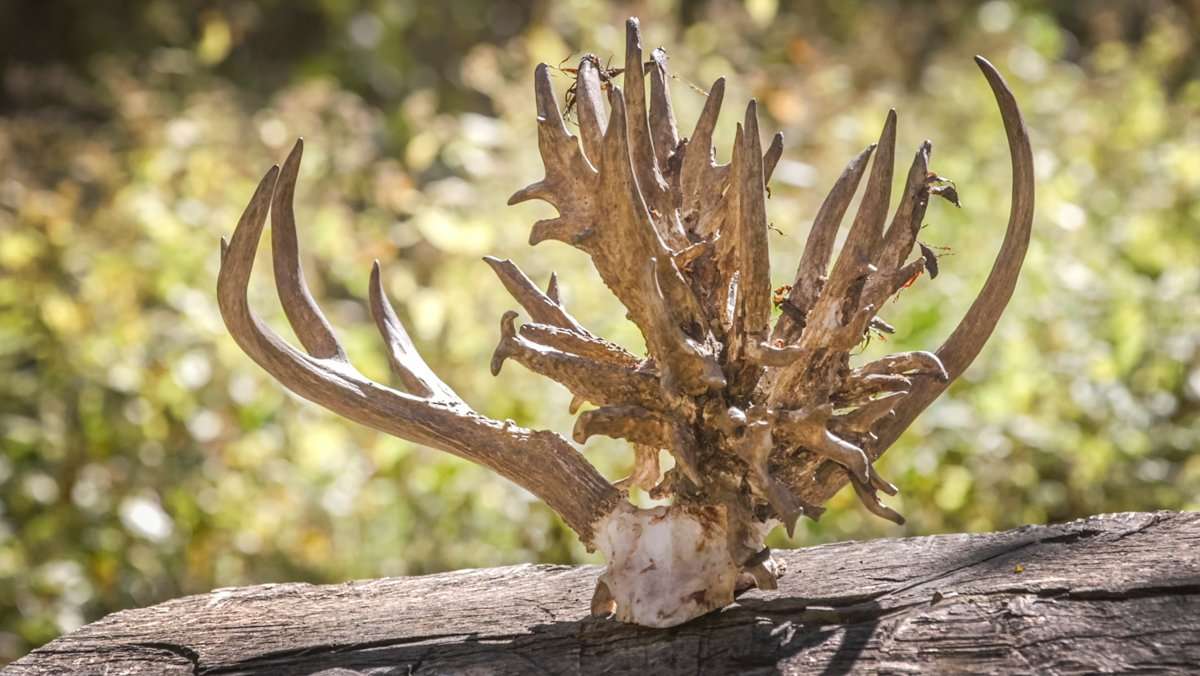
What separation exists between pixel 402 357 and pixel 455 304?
1.79m

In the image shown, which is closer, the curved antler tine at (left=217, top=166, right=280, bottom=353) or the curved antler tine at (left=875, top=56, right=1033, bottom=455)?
the curved antler tine at (left=875, top=56, right=1033, bottom=455)

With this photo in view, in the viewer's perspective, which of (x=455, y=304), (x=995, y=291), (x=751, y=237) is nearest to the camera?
(x=751, y=237)

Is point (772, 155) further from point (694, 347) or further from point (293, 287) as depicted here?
point (293, 287)

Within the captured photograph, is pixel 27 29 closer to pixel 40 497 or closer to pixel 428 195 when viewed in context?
pixel 428 195

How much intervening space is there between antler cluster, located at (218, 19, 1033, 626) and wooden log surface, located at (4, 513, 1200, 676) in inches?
2.7

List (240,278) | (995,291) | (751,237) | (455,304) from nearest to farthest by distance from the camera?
1. (751,237)
2. (995,291)
3. (240,278)
4. (455,304)

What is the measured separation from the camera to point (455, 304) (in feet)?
11.0

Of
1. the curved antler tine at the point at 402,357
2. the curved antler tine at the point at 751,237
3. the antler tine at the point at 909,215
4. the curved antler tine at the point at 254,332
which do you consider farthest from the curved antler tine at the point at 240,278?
the antler tine at the point at 909,215

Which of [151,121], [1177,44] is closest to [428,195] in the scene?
[151,121]

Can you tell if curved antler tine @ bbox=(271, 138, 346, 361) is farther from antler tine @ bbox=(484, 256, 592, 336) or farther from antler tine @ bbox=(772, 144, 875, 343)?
antler tine @ bbox=(772, 144, 875, 343)

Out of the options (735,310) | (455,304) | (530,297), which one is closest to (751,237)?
(735,310)

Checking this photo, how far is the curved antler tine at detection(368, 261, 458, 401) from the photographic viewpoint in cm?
151

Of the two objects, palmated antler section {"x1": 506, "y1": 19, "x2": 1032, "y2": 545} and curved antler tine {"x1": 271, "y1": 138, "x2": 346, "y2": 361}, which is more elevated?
curved antler tine {"x1": 271, "y1": 138, "x2": 346, "y2": 361}

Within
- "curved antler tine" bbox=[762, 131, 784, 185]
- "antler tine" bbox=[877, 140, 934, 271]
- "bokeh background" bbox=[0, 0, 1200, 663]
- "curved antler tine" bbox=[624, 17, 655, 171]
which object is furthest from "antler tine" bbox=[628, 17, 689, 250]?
"bokeh background" bbox=[0, 0, 1200, 663]
